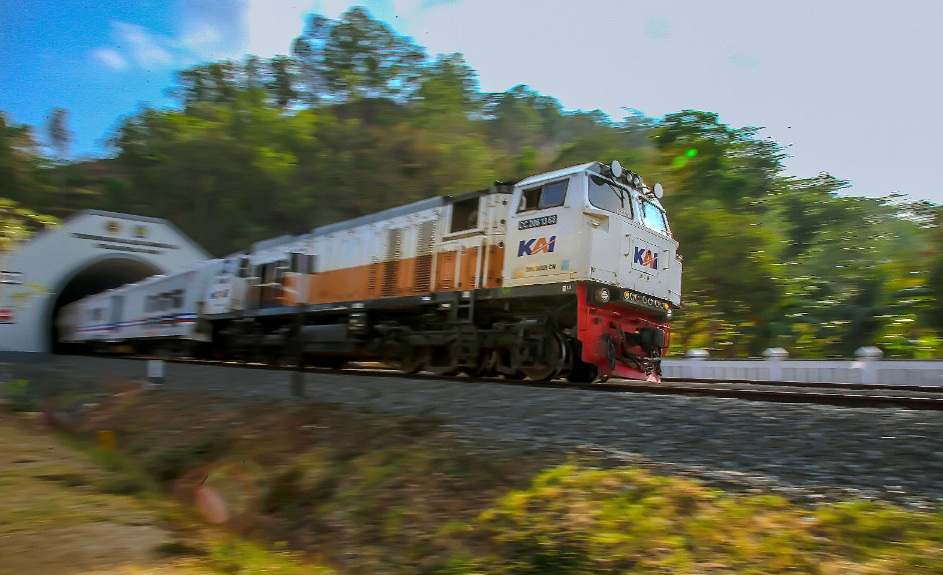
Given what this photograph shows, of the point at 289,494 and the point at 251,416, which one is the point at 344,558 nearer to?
the point at 289,494

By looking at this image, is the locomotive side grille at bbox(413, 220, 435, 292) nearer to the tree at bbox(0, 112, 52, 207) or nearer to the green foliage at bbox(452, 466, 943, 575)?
the green foliage at bbox(452, 466, 943, 575)

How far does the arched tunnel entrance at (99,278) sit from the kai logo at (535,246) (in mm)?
22370

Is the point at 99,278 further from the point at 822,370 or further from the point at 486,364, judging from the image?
the point at 822,370

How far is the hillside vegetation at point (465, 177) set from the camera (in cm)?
2839

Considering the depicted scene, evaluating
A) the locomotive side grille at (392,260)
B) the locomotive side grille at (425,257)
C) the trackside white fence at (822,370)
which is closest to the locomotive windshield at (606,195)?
the locomotive side grille at (425,257)

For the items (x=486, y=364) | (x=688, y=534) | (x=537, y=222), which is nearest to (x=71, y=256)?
(x=486, y=364)

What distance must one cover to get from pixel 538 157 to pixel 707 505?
37039 mm

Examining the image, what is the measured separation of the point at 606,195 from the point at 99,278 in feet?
102

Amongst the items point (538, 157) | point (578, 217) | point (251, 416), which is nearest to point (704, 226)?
point (538, 157)

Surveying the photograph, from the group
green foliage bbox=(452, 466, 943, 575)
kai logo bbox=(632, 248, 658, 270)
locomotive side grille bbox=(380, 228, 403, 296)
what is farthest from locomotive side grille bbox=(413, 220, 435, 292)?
green foliage bbox=(452, 466, 943, 575)

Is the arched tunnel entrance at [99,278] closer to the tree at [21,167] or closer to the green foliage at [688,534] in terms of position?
the tree at [21,167]

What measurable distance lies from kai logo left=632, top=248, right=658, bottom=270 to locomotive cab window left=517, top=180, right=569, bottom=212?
4.87 ft

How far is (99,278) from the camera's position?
33.6 meters

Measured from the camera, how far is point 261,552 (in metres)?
4.61
